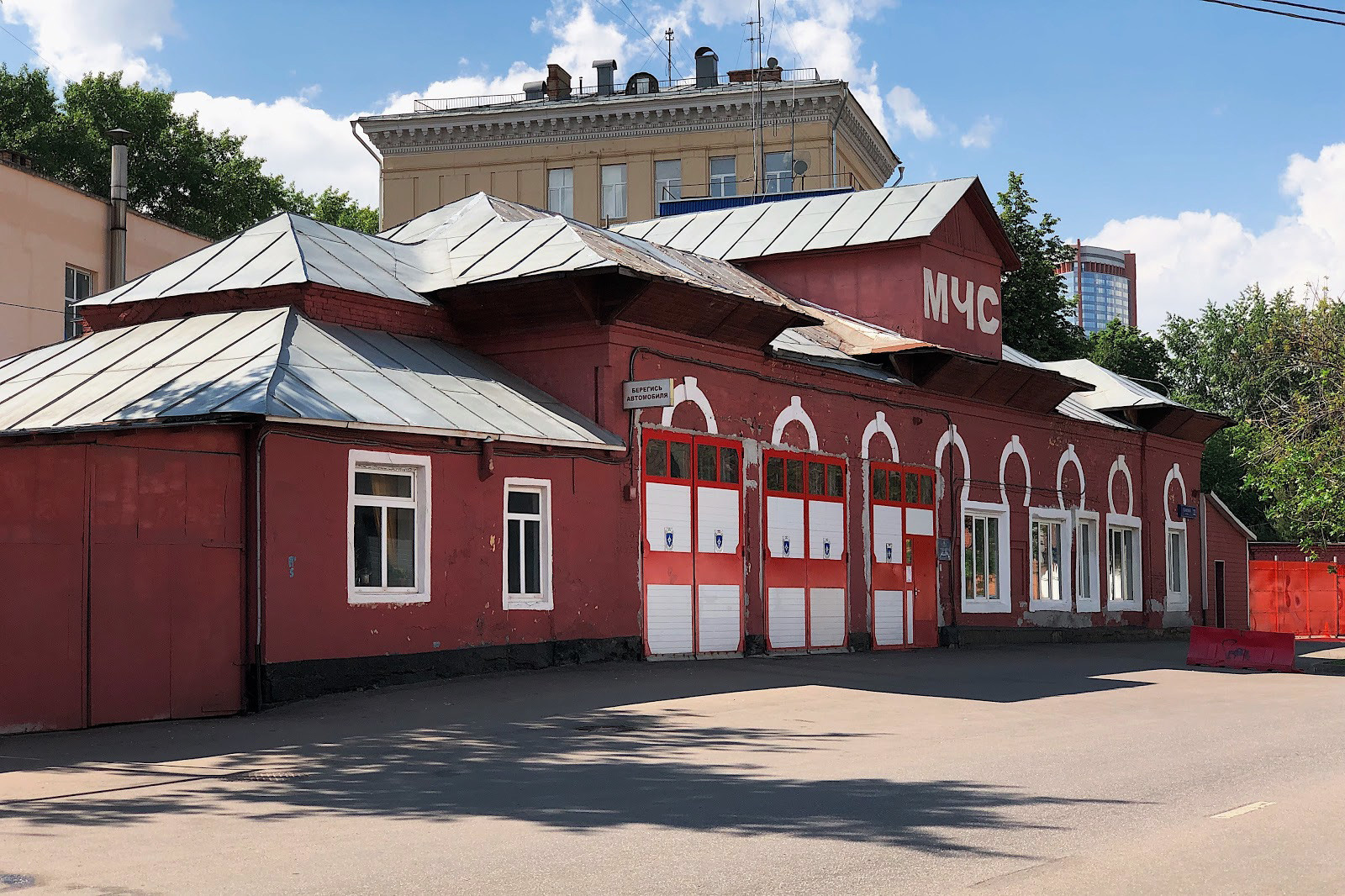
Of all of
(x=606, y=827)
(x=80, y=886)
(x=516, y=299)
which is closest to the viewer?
(x=80, y=886)

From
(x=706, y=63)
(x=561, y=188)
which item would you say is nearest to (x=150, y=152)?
(x=561, y=188)

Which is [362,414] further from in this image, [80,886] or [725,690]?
[80,886]

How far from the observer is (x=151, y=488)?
1422cm

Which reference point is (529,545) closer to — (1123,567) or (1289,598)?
(1123,567)

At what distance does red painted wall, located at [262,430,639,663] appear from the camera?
15664mm

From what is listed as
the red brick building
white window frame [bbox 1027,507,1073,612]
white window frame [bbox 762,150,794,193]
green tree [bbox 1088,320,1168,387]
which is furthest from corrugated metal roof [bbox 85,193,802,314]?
green tree [bbox 1088,320,1168,387]

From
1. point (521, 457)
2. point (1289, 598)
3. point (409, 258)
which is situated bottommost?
point (1289, 598)

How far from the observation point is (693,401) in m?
21.6

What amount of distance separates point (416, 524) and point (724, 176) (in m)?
40.9

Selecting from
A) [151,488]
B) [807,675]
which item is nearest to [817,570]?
[807,675]

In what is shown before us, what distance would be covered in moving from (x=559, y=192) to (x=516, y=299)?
3819cm

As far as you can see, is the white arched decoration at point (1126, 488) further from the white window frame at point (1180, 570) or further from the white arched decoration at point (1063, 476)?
the white window frame at point (1180, 570)

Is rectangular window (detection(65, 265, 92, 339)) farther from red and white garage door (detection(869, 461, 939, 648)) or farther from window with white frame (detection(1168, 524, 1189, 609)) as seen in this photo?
window with white frame (detection(1168, 524, 1189, 609))

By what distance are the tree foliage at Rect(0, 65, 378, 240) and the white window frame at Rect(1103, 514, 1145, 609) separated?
3763cm
